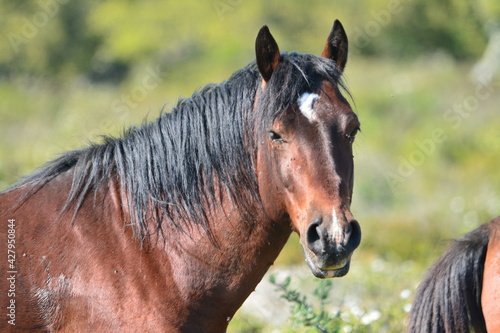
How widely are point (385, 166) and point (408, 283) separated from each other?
34.5 feet

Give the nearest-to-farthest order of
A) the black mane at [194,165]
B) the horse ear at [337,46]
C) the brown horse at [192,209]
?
the brown horse at [192,209] < the black mane at [194,165] < the horse ear at [337,46]

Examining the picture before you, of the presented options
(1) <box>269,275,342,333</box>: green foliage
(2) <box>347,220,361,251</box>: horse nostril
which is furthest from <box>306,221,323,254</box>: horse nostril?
(1) <box>269,275,342,333</box>: green foliage

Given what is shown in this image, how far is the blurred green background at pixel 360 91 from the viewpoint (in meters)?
11.3

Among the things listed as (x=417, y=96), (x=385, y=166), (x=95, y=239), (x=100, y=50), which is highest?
(x=100, y=50)

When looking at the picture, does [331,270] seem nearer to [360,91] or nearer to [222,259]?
[222,259]

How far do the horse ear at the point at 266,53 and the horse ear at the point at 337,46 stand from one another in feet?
1.05

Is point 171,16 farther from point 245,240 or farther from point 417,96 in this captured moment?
point 245,240

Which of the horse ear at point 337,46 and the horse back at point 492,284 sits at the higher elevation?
the horse ear at point 337,46

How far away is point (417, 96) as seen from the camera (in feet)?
88.8

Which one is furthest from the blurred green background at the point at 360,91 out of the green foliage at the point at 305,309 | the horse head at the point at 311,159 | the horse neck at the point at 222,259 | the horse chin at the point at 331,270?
the horse chin at the point at 331,270

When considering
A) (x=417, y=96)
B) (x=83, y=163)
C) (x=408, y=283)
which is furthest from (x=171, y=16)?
(x=83, y=163)

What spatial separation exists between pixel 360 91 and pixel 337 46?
26.3 metres

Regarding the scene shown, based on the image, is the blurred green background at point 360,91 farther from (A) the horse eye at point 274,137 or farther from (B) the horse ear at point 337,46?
(A) the horse eye at point 274,137

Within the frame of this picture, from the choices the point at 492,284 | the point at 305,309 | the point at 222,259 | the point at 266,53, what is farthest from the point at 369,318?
the point at 266,53
